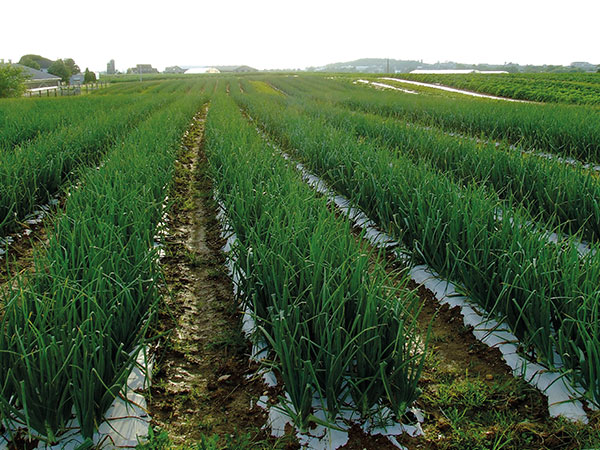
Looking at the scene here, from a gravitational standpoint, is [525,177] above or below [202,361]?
above

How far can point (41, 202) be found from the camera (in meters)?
4.25

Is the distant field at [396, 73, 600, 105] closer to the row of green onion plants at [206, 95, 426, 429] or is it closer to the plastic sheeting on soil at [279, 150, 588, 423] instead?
the plastic sheeting on soil at [279, 150, 588, 423]

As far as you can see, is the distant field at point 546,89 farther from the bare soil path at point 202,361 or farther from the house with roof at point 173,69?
the house with roof at point 173,69

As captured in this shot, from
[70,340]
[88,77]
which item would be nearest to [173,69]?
[88,77]

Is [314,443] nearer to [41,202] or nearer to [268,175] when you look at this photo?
[268,175]

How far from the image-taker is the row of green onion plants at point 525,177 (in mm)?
3274

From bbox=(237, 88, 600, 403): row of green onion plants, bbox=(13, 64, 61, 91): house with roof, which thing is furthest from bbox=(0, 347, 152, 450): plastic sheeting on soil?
bbox=(13, 64, 61, 91): house with roof

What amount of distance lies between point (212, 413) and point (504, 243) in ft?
5.24

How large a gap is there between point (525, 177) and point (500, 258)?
82.6 inches

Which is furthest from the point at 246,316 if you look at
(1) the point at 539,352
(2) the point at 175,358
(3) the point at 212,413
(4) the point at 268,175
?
(4) the point at 268,175

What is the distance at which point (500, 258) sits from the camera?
224 centimetres

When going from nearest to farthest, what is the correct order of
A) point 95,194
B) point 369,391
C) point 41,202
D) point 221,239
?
point 369,391
point 95,194
point 221,239
point 41,202

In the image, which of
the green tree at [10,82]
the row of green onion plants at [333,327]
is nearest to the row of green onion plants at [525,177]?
the row of green onion plants at [333,327]

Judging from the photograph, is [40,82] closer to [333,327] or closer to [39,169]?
[39,169]
